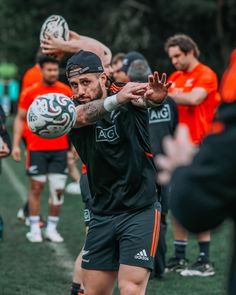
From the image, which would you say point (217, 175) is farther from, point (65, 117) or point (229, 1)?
point (229, 1)

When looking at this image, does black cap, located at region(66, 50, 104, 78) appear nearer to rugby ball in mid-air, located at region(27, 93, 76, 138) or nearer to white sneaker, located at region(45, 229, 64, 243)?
rugby ball in mid-air, located at region(27, 93, 76, 138)

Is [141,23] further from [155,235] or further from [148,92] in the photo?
[148,92]

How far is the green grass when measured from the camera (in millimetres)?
7160

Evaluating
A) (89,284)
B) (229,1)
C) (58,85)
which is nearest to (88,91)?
(89,284)

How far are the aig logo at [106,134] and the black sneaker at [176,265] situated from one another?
3094mm

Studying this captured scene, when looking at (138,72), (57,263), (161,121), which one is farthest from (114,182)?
(57,263)

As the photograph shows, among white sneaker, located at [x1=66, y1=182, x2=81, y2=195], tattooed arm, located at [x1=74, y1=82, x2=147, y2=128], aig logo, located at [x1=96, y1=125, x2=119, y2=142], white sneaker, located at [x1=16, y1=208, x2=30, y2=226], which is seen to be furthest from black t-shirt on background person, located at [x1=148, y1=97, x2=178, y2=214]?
white sneaker, located at [x1=66, y1=182, x2=81, y2=195]

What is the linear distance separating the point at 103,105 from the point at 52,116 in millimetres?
372

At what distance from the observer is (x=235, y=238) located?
9.40 ft

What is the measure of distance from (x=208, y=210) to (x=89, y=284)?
273cm

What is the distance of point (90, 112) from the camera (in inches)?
195

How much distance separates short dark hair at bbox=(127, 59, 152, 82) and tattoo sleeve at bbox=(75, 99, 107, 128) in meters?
2.39

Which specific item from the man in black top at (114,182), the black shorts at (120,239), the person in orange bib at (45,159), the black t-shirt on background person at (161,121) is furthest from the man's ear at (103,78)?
the person in orange bib at (45,159)

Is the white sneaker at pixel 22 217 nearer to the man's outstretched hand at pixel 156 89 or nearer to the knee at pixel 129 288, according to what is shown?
the knee at pixel 129 288
